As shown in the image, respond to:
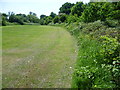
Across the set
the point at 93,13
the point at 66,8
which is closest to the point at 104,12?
the point at 93,13

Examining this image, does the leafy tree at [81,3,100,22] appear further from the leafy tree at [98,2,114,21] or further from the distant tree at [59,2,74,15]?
the distant tree at [59,2,74,15]

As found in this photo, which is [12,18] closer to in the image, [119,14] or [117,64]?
[119,14]

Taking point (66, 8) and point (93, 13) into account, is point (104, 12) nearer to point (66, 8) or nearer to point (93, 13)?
point (93, 13)

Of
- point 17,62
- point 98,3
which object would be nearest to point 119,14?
point 98,3

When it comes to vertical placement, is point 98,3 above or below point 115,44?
above

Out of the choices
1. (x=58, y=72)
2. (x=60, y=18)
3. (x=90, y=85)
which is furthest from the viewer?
(x=60, y=18)

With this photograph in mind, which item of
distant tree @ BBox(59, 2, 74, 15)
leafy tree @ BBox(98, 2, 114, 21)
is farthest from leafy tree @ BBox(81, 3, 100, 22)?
distant tree @ BBox(59, 2, 74, 15)

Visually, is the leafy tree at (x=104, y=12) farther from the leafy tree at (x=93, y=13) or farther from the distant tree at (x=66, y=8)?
the distant tree at (x=66, y=8)

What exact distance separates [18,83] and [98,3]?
60.3 ft

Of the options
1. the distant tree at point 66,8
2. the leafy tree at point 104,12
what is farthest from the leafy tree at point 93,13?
the distant tree at point 66,8

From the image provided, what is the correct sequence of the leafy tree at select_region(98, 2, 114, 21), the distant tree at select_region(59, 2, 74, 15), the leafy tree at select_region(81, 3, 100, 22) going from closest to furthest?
the leafy tree at select_region(98, 2, 114, 21) → the leafy tree at select_region(81, 3, 100, 22) → the distant tree at select_region(59, 2, 74, 15)

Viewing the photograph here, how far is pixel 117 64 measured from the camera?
3.71 meters

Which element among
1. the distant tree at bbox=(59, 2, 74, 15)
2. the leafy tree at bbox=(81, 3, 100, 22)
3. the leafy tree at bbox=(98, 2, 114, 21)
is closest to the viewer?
the leafy tree at bbox=(98, 2, 114, 21)

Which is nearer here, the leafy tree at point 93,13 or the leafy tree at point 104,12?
the leafy tree at point 104,12
